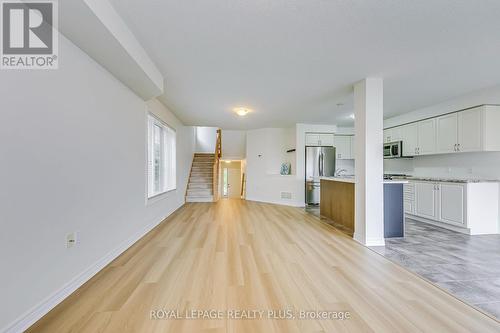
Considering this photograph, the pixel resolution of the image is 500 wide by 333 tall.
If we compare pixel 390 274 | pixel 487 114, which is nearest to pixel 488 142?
pixel 487 114

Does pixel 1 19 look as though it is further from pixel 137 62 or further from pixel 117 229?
pixel 117 229

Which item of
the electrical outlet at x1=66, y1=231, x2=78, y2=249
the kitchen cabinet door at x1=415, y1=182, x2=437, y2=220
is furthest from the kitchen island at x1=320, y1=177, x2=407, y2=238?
the electrical outlet at x1=66, y1=231, x2=78, y2=249

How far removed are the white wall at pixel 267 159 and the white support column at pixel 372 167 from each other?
3845 millimetres

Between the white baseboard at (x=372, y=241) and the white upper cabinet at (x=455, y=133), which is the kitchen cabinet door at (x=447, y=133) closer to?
the white upper cabinet at (x=455, y=133)

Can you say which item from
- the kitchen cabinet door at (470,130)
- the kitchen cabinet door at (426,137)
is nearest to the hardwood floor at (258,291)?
the kitchen cabinet door at (470,130)

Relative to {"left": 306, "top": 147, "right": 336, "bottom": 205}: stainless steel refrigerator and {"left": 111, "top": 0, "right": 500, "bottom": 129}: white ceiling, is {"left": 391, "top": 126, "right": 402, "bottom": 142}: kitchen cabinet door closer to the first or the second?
{"left": 111, "top": 0, "right": 500, "bottom": 129}: white ceiling

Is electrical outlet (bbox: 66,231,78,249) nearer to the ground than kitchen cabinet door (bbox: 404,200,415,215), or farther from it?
farther from it

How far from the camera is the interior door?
1278cm

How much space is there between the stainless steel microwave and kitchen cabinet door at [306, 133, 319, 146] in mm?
1836

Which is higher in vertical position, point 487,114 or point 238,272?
point 487,114

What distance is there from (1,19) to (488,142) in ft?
20.4

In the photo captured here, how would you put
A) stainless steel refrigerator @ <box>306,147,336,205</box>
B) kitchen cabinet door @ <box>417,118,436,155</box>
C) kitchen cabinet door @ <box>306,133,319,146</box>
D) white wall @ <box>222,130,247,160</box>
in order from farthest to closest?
white wall @ <box>222,130,247,160</box>
kitchen cabinet door @ <box>306,133,319,146</box>
stainless steel refrigerator @ <box>306,147,336,205</box>
kitchen cabinet door @ <box>417,118,436,155</box>

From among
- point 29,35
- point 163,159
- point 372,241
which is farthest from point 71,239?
point 372,241

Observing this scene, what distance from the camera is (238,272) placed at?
7.53 feet
